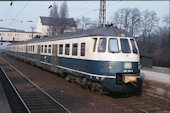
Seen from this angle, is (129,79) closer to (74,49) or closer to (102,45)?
(102,45)

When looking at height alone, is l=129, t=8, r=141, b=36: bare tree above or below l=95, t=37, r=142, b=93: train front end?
above

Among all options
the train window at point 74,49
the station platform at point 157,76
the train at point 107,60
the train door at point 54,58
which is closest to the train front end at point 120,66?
the train at point 107,60

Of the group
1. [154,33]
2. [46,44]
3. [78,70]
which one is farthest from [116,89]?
[154,33]

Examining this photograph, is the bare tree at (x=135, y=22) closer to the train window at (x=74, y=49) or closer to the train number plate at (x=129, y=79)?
the train window at (x=74, y=49)

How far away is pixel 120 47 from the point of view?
936 cm

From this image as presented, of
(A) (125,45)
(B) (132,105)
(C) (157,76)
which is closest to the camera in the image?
(B) (132,105)

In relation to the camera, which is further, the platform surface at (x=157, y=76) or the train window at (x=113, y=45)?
the platform surface at (x=157, y=76)

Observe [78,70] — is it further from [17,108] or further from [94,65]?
[17,108]

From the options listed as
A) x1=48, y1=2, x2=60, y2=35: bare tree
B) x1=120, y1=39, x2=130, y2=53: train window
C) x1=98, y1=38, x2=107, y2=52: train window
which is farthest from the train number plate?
x1=48, y1=2, x2=60, y2=35: bare tree

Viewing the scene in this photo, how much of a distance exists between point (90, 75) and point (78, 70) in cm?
128

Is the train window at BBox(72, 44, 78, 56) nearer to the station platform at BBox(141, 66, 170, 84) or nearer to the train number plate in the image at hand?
the train number plate

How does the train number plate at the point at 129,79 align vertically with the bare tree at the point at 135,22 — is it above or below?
below

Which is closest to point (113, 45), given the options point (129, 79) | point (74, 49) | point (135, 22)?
point (129, 79)

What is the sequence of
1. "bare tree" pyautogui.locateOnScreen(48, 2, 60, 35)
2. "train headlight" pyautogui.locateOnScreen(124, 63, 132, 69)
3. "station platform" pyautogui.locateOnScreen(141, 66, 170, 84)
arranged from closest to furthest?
"train headlight" pyautogui.locateOnScreen(124, 63, 132, 69), "station platform" pyautogui.locateOnScreen(141, 66, 170, 84), "bare tree" pyautogui.locateOnScreen(48, 2, 60, 35)
